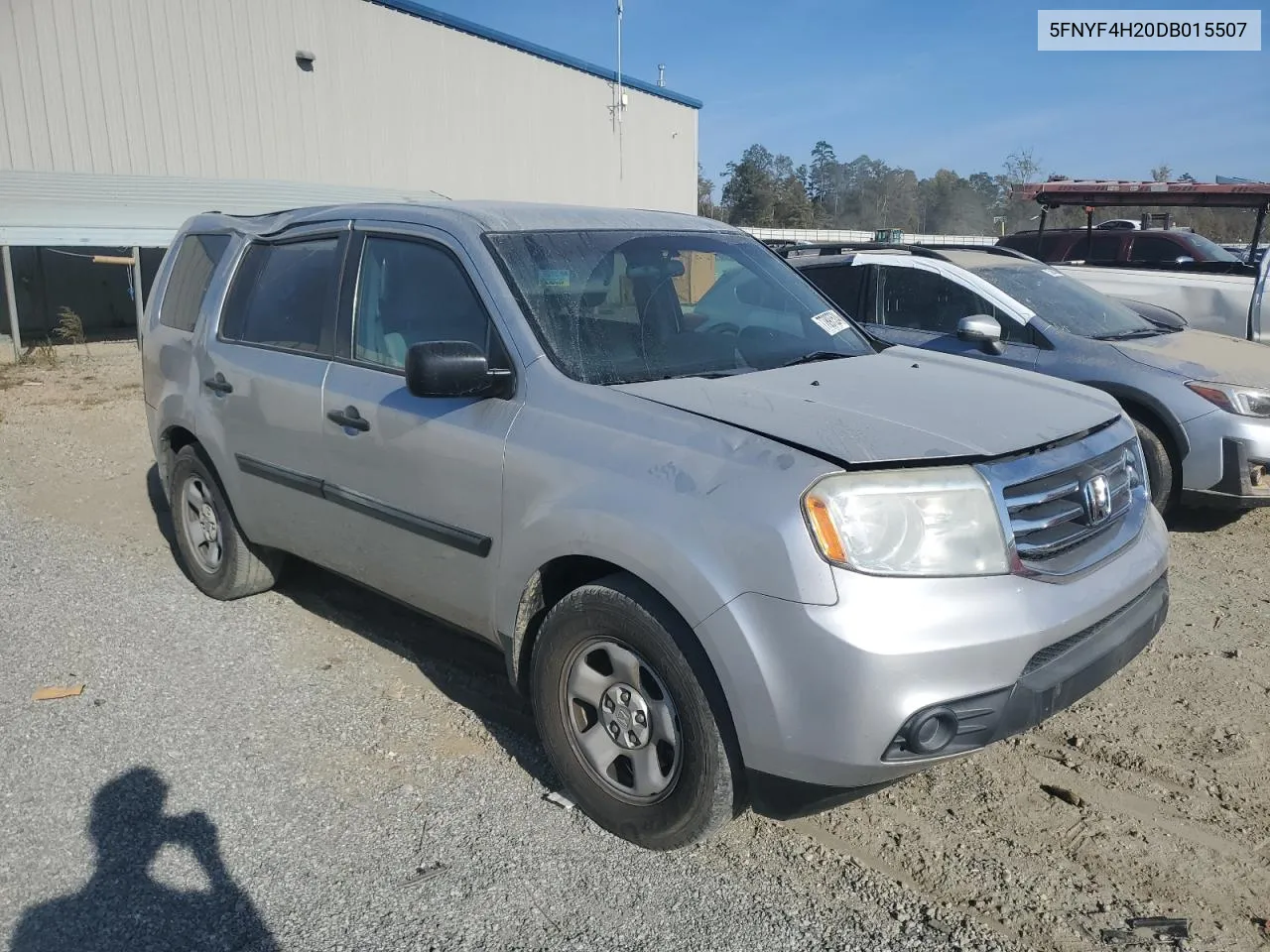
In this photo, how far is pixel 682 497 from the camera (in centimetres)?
278

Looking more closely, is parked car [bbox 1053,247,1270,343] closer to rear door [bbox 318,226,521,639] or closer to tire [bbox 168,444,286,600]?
rear door [bbox 318,226,521,639]

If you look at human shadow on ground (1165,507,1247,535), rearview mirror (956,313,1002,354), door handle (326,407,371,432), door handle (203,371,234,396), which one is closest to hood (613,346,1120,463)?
door handle (326,407,371,432)

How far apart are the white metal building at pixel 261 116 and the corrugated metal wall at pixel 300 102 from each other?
29mm

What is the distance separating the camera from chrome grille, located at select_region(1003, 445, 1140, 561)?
276cm

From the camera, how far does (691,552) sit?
106 inches

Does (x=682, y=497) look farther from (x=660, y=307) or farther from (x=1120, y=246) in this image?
(x=1120, y=246)

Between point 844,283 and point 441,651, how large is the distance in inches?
172

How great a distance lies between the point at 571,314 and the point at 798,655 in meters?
1.50

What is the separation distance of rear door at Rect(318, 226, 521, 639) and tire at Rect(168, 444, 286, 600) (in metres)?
1.01

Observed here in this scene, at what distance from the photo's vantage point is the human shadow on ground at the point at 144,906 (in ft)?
8.85

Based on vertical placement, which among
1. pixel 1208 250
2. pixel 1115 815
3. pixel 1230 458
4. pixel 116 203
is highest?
pixel 116 203

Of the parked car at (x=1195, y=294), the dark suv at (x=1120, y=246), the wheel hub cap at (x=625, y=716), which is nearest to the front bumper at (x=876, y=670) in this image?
the wheel hub cap at (x=625, y=716)

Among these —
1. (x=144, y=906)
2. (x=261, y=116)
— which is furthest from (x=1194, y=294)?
(x=261, y=116)

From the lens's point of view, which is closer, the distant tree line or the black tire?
the black tire
